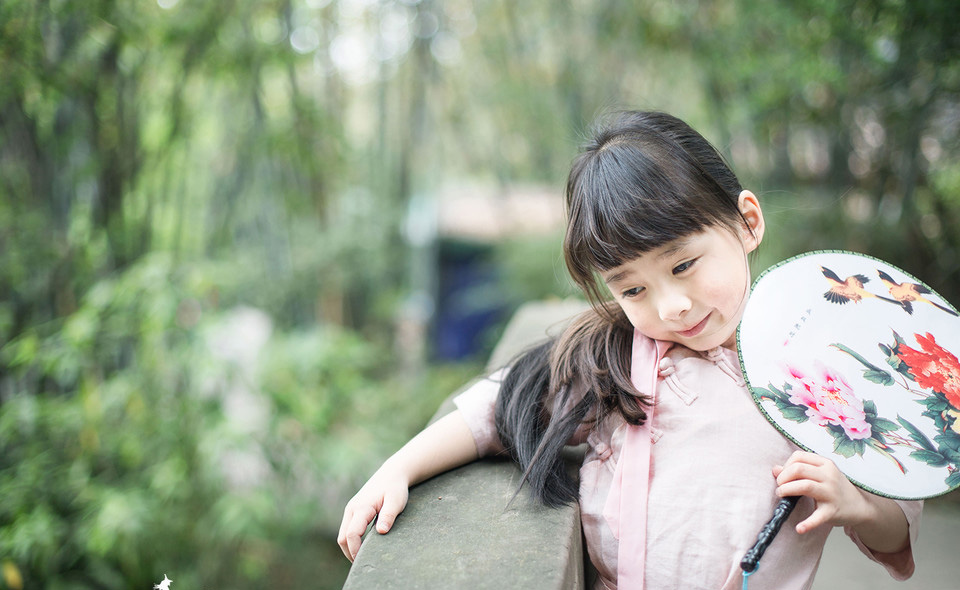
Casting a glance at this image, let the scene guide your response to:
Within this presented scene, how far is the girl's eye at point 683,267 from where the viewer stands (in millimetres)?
1066

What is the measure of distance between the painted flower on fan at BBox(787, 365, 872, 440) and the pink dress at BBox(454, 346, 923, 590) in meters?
0.08

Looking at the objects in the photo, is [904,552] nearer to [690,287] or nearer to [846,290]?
[846,290]

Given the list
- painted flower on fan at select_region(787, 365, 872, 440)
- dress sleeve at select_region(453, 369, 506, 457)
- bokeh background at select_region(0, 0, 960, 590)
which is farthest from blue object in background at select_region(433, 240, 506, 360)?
painted flower on fan at select_region(787, 365, 872, 440)

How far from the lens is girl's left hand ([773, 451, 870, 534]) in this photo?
97cm

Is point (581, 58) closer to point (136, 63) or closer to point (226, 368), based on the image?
point (136, 63)

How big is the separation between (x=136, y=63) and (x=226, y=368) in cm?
151

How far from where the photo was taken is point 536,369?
128 cm

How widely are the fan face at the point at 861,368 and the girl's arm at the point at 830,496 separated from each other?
0.03 meters

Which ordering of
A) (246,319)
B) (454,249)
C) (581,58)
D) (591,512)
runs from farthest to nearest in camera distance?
1. (454,249)
2. (581,58)
3. (246,319)
4. (591,512)

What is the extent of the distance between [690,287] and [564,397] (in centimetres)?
30

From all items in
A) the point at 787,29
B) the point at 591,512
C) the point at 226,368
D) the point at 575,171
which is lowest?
the point at 226,368

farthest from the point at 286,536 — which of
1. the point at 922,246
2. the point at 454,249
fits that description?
the point at 454,249

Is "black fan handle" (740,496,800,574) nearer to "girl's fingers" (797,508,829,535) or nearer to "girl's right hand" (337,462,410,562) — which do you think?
"girl's fingers" (797,508,829,535)

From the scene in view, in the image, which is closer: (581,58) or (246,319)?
(246,319)
